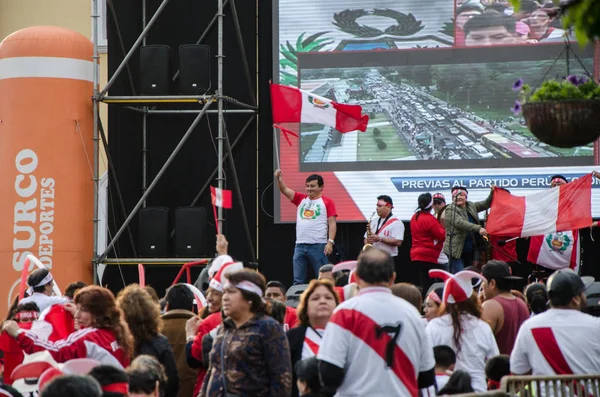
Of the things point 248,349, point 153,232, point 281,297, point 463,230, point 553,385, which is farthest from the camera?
point 153,232

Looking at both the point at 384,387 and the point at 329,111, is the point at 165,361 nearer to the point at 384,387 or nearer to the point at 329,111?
the point at 384,387

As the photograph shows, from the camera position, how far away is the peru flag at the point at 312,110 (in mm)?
13398

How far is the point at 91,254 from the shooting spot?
44.7 feet

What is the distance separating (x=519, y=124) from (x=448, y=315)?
7283 mm

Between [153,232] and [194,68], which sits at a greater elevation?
[194,68]

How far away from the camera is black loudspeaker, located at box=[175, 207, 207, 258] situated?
44.7 feet

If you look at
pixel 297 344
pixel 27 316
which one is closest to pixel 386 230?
pixel 27 316

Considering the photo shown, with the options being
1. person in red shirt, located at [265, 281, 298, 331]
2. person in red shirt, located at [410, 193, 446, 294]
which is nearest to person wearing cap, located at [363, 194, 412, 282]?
person in red shirt, located at [410, 193, 446, 294]

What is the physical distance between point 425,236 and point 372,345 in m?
7.70

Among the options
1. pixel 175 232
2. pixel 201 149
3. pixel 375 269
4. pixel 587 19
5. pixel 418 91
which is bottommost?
pixel 175 232

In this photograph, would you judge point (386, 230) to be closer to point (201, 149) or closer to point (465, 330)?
point (201, 149)

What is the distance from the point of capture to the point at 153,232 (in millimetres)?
13875

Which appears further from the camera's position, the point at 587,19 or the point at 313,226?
the point at 313,226

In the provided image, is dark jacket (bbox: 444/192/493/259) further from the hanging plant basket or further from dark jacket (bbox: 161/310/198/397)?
the hanging plant basket
